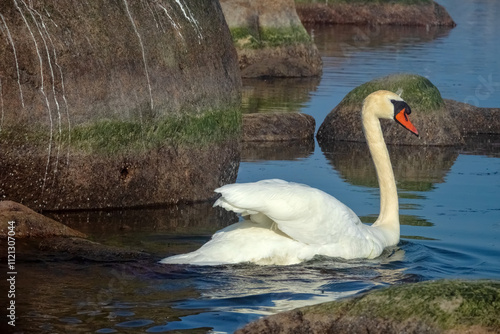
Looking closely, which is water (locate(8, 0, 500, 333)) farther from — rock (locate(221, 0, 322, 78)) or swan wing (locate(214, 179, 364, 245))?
rock (locate(221, 0, 322, 78))

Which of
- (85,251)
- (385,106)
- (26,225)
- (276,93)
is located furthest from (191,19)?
(276,93)

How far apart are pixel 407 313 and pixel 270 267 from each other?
278 centimetres

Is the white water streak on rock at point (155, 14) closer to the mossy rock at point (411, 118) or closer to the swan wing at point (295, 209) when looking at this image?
the swan wing at point (295, 209)

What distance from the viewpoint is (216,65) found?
13.2 metres

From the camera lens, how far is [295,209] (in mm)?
9305

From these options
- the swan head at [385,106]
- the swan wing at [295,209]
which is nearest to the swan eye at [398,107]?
the swan head at [385,106]

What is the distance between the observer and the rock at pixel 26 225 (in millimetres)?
9945

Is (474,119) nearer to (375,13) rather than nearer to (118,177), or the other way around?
(118,177)

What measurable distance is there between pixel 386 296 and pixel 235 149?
21.4ft

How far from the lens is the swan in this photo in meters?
9.18

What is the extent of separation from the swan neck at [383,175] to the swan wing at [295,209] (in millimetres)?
1032

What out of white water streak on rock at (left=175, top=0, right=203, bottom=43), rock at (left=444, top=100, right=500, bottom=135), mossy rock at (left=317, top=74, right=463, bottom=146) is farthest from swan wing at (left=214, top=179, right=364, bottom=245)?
rock at (left=444, top=100, right=500, bottom=135)

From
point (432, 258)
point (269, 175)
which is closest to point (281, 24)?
point (269, 175)

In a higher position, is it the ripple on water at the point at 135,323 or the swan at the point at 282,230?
the swan at the point at 282,230
